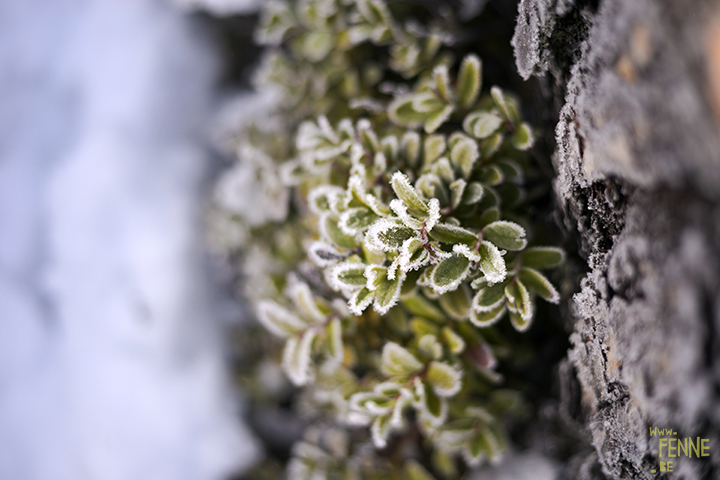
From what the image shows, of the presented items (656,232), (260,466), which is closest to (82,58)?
(260,466)

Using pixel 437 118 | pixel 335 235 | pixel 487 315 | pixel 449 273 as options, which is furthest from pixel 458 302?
pixel 437 118

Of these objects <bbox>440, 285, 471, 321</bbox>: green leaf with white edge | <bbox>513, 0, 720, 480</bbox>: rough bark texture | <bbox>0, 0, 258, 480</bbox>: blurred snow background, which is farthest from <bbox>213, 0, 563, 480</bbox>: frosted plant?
<bbox>0, 0, 258, 480</bbox>: blurred snow background

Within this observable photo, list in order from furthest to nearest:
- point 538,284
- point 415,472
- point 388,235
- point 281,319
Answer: point 415,472
point 281,319
point 538,284
point 388,235

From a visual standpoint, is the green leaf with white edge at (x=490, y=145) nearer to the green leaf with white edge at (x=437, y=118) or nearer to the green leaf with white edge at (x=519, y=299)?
the green leaf with white edge at (x=437, y=118)

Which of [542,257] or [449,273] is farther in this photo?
[542,257]

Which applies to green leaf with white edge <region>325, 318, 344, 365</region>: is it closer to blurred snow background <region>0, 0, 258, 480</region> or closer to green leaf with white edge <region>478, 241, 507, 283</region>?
green leaf with white edge <region>478, 241, 507, 283</region>

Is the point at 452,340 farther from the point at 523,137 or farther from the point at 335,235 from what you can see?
the point at 523,137
